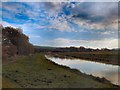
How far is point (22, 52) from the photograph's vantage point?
7069cm

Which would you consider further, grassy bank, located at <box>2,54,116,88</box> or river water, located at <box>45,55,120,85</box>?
river water, located at <box>45,55,120,85</box>

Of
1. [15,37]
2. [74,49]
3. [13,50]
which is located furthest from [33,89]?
[74,49]

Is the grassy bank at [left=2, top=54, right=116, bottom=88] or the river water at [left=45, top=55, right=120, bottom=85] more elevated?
the grassy bank at [left=2, top=54, right=116, bottom=88]

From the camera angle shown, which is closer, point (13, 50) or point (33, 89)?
point (33, 89)

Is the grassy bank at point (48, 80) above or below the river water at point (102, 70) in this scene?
above

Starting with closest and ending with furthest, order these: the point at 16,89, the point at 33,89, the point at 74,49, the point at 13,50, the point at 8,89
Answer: the point at 8,89 → the point at 16,89 → the point at 33,89 → the point at 13,50 → the point at 74,49

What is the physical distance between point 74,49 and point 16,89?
173 metres

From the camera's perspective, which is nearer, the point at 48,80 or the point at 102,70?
the point at 48,80

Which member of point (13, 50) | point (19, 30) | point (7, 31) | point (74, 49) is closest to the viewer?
point (13, 50)

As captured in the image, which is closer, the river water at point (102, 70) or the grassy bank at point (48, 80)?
the grassy bank at point (48, 80)

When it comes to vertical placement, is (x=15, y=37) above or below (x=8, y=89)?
above

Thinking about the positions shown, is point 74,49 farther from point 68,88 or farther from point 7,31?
point 68,88

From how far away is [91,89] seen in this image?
→ 15609 millimetres

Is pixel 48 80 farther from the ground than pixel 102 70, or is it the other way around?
pixel 48 80
